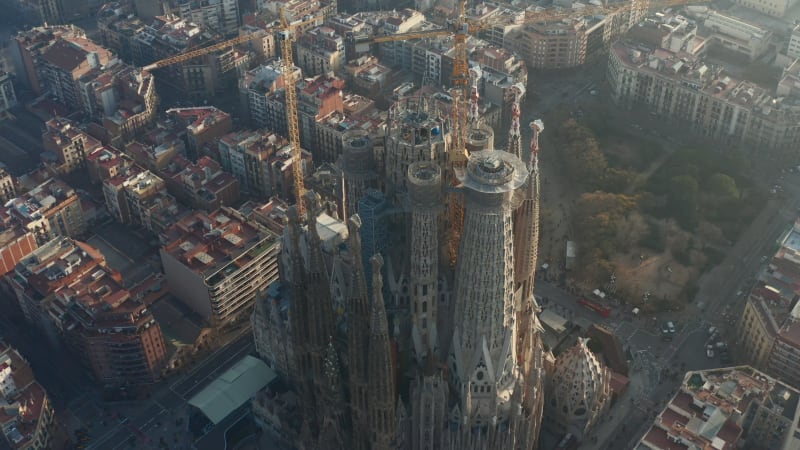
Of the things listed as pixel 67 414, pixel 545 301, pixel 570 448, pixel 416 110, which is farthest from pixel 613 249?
pixel 67 414

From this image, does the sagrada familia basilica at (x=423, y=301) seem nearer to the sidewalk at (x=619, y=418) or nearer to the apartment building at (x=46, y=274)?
the sidewalk at (x=619, y=418)

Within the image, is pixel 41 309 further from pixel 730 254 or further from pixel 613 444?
pixel 730 254

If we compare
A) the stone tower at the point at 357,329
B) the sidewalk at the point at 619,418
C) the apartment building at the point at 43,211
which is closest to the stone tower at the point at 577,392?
the sidewalk at the point at 619,418

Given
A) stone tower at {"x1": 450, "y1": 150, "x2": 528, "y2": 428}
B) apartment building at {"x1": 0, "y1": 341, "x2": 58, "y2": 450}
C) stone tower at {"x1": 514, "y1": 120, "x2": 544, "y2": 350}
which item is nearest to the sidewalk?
stone tower at {"x1": 514, "y1": 120, "x2": 544, "y2": 350}

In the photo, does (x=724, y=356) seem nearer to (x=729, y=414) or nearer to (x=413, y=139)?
(x=729, y=414)

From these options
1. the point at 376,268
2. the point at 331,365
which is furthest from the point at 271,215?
the point at 376,268
